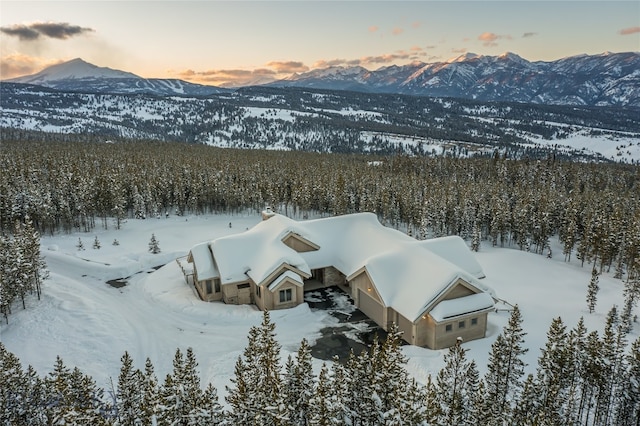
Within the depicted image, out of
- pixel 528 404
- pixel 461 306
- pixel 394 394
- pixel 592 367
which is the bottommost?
pixel 461 306

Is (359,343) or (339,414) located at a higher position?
(339,414)

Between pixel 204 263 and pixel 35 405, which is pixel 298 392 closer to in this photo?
pixel 35 405

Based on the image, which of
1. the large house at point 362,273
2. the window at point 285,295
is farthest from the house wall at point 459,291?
the window at point 285,295

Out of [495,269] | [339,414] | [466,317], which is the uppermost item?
[339,414]

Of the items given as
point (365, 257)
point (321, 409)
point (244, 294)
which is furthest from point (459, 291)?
point (244, 294)

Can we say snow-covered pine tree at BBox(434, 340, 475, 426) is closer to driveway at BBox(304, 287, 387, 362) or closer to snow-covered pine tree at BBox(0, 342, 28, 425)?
driveway at BBox(304, 287, 387, 362)

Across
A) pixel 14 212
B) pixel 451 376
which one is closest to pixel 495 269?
pixel 451 376

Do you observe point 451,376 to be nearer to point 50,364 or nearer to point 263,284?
point 263,284
